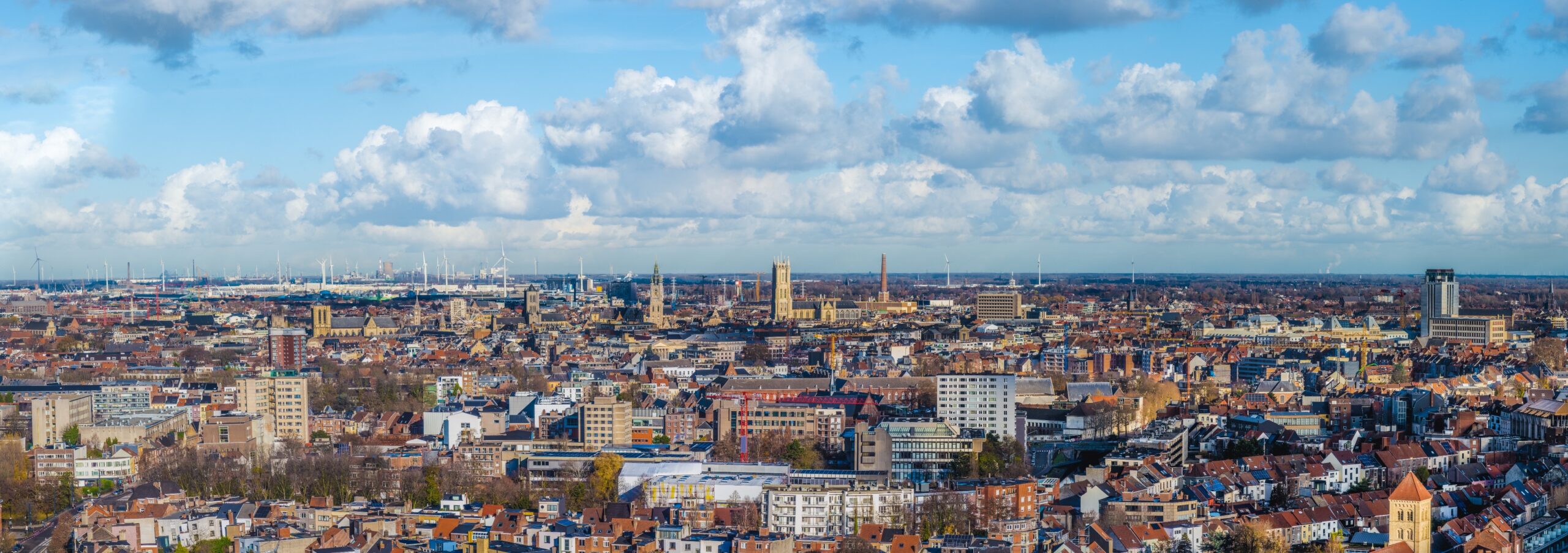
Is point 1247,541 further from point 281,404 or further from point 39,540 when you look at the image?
point 281,404

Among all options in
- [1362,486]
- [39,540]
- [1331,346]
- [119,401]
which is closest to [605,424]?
[39,540]

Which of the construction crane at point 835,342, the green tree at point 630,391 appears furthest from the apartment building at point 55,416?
the construction crane at point 835,342

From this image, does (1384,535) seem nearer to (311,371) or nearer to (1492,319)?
(311,371)

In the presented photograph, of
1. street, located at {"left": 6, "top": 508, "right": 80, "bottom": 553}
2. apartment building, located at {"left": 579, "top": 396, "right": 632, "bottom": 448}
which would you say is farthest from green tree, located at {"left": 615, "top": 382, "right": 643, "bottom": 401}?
street, located at {"left": 6, "top": 508, "right": 80, "bottom": 553}

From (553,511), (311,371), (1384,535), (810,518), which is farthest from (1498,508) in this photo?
(311,371)

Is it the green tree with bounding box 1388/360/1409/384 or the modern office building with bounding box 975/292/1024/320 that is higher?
the modern office building with bounding box 975/292/1024/320

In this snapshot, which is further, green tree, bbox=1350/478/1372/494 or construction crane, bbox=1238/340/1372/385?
construction crane, bbox=1238/340/1372/385

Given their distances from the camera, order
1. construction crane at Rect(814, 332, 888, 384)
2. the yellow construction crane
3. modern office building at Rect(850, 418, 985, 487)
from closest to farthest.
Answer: modern office building at Rect(850, 418, 985, 487)
construction crane at Rect(814, 332, 888, 384)
the yellow construction crane

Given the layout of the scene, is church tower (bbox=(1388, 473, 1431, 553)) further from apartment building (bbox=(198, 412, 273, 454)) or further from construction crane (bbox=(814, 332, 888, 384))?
construction crane (bbox=(814, 332, 888, 384))
